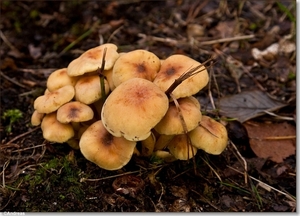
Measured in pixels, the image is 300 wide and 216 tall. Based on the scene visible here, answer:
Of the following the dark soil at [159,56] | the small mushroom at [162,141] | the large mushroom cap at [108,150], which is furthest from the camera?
the dark soil at [159,56]

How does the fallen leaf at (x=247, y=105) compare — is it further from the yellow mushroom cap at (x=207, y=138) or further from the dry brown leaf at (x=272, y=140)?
the yellow mushroom cap at (x=207, y=138)

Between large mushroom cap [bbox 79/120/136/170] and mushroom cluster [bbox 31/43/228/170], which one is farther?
large mushroom cap [bbox 79/120/136/170]

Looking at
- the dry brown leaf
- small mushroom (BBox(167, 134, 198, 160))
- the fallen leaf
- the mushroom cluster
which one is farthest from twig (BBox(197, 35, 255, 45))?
small mushroom (BBox(167, 134, 198, 160))

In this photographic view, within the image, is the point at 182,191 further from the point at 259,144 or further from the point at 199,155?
the point at 259,144

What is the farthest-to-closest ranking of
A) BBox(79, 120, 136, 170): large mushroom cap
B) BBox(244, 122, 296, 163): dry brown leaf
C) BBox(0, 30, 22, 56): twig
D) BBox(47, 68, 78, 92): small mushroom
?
BBox(0, 30, 22, 56): twig
BBox(244, 122, 296, 163): dry brown leaf
BBox(47, 68, 78, 92): small mushroom
BBox(79, 120, 136, 170): large mushroom cap

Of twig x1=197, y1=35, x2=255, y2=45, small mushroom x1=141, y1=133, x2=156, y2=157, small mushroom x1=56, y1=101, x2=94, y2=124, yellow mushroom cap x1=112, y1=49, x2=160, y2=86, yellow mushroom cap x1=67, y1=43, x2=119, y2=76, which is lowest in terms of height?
twig x1=197, y1=35, x2=255, y2=45

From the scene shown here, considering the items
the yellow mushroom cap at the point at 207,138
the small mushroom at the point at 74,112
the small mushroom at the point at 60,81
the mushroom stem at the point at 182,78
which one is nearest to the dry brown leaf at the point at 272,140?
the yellow mushroom cap at the point at 207,138

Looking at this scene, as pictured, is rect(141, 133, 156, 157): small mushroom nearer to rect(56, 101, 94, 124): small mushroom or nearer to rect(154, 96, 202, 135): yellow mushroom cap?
rect(154, 96, 202, 135): yellow mushroom cap

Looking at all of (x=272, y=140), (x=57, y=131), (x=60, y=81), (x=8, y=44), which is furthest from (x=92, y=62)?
(x=8, y=44)
